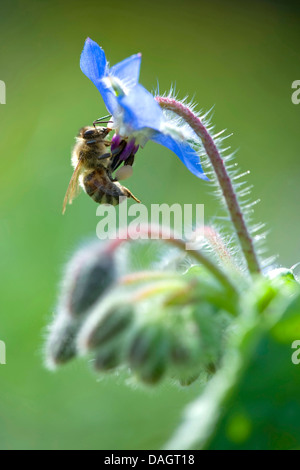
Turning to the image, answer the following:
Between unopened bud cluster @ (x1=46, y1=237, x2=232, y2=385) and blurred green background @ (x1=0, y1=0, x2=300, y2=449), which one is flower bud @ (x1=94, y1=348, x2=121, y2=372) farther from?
blurred green background @ (x1=0, y1=0, x2=300, y2=449)

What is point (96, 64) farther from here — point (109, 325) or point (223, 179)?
point (109, 325)

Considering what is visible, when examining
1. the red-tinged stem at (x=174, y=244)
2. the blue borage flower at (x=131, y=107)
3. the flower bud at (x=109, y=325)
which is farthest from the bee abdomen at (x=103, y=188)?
the flower bud at (x=109, y=325)

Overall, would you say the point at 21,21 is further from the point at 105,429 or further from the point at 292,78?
the point at 105,429

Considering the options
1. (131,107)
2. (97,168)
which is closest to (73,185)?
(97,168)

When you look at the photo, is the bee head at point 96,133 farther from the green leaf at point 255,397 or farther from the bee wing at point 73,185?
the green leaf at point 255,397

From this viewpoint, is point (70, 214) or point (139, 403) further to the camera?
point (70, 214)

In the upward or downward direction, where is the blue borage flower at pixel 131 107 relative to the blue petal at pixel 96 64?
downward

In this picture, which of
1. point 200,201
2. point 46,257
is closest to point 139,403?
point 46,257
